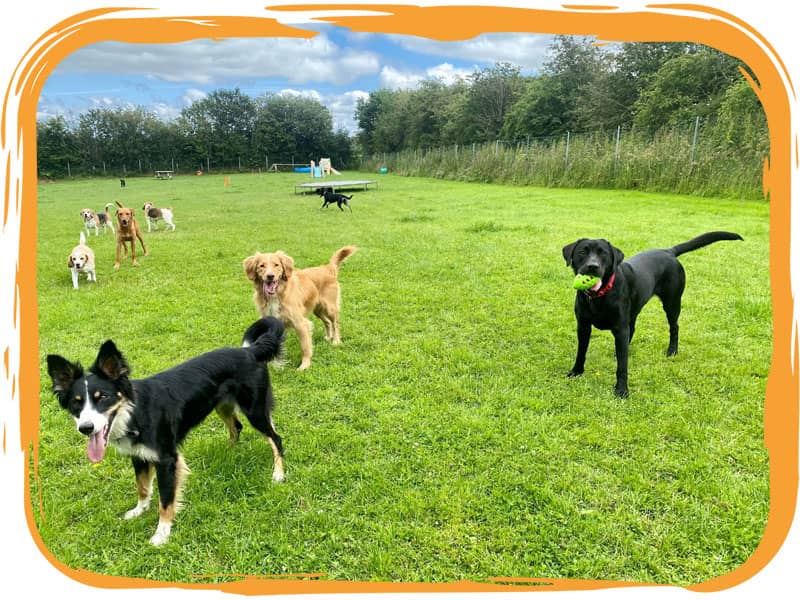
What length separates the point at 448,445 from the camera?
3545mm

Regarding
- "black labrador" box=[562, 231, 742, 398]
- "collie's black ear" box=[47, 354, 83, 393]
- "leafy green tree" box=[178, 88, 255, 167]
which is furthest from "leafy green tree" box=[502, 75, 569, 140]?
"collie's black ear" box=[47, 354, 83, 393]

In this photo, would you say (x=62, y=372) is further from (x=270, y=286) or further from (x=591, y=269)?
(x=591, y=269)

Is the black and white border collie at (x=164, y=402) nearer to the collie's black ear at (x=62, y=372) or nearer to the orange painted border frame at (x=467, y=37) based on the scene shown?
the collie's black ear at (x=62, y=372)

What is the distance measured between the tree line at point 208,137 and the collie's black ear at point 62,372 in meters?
41.8

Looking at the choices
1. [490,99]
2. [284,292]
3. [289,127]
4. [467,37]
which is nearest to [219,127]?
[289,127]

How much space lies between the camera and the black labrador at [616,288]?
13.4ft

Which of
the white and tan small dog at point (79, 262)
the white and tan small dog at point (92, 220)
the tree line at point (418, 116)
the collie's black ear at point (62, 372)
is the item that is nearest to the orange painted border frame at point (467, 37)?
the collie's black ear at point (62, 372)

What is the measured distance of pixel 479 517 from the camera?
281 cm

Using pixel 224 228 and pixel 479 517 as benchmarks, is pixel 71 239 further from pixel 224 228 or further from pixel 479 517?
pixel 479 517

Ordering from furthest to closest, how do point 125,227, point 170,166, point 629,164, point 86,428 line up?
1. point 170,166
2. point 629,164
3. point 125,227
4. point 86,428

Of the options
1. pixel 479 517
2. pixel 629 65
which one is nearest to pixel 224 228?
pixel 479 517

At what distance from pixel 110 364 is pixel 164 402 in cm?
45

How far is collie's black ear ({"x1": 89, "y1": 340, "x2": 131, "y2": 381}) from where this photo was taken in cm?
245

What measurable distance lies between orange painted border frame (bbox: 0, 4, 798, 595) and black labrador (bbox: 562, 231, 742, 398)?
4.44 ft
